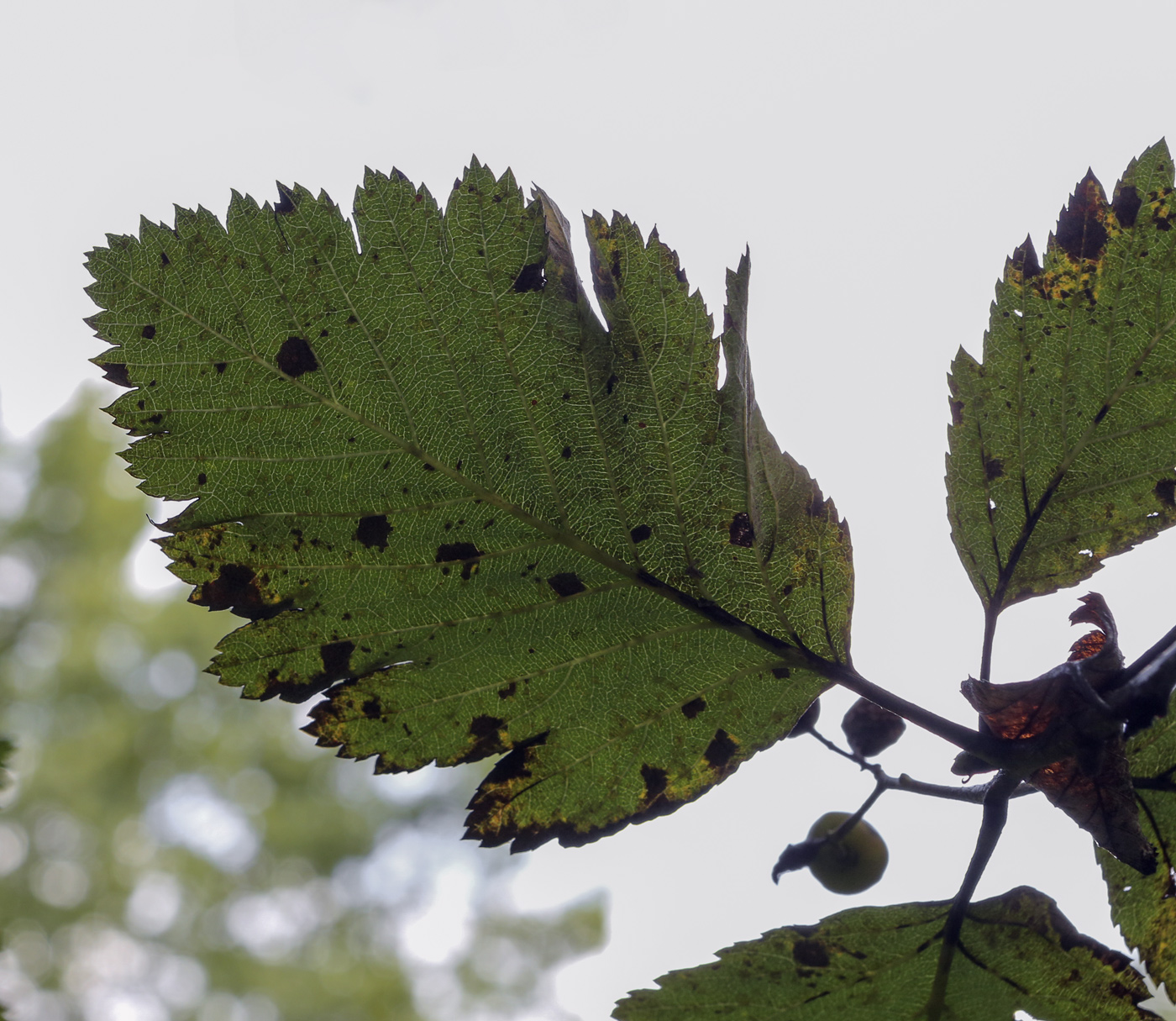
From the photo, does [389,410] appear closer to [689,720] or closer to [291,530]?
[291,530]

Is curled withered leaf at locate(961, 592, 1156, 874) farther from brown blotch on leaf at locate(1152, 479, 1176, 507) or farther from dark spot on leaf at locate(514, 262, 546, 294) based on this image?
dark spot on leaf at locate(514, 262, 546, 294)

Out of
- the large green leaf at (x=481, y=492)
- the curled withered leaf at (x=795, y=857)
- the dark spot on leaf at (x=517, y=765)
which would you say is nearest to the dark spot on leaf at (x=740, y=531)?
the large green leaf at (x=481, y=492)

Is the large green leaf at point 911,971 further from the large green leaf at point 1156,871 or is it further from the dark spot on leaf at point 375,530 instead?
the dark spot on leaf at point 375,530

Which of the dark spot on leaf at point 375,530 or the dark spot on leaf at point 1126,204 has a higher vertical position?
the dark spot on leaf at point 1126,204

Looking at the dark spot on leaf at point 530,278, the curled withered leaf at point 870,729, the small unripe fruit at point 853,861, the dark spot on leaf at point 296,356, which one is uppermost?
the dark spot on leaf at point 530,278

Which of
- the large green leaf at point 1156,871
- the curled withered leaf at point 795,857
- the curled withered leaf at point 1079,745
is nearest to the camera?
the curled withered leaf at point 1079,745

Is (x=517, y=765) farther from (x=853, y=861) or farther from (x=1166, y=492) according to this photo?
(x=1166, y=492)

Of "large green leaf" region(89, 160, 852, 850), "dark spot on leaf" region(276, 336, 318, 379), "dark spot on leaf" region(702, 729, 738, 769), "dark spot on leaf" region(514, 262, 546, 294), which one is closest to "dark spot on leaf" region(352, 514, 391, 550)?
"large green leaf" region(89, 160, 852, 850)
